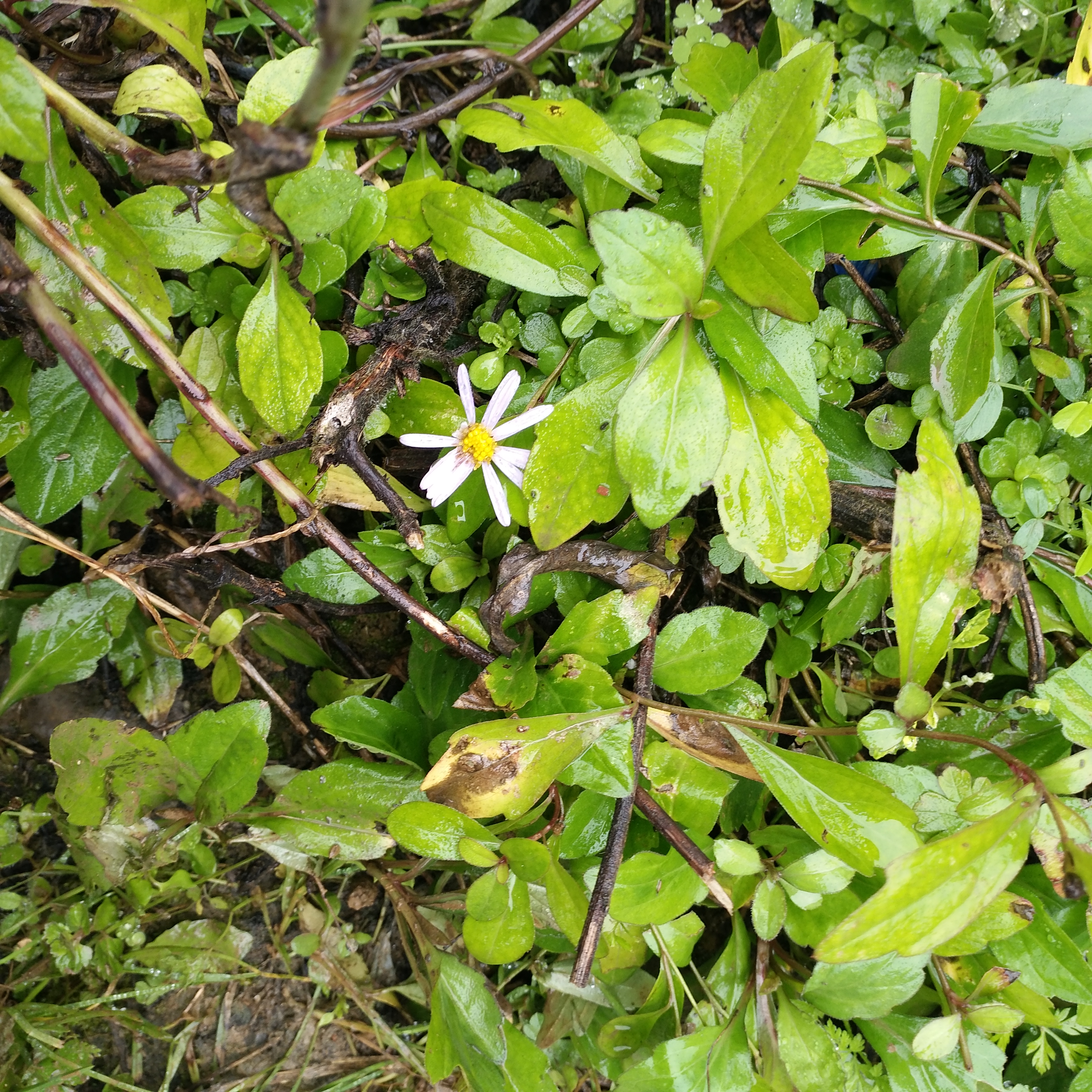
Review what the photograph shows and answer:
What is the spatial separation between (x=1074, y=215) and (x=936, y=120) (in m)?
0.31

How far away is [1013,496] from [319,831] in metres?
1.45

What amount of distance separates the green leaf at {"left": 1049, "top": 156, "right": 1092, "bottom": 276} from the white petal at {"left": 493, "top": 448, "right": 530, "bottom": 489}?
1.00 meters

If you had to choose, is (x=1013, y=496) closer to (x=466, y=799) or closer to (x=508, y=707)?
(x=508, y=707)

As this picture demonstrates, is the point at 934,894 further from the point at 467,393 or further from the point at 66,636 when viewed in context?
the point at 66,636

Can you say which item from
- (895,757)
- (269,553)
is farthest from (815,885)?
(269,553)

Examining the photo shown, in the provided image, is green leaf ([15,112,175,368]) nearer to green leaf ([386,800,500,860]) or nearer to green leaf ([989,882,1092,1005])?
green leaf ([386,800,500,860])

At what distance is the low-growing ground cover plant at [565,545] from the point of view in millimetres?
1232

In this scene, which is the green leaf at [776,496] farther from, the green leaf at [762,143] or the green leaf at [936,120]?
the green leaf at [936,120]

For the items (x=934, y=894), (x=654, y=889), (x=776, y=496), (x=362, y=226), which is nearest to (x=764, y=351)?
(x=776, y=496)

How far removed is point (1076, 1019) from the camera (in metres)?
1.50

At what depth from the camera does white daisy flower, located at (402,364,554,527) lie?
136 cm

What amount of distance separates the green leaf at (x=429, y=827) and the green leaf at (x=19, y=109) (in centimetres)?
107

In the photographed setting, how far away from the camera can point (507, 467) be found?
1.37m

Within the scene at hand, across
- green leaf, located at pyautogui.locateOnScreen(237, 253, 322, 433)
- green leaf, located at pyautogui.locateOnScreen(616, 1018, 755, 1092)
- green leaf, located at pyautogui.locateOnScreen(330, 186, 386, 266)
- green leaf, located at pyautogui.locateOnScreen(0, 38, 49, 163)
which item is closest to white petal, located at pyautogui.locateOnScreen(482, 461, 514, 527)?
green leaf, located at pyautogui.locateOnScreen(237, 253, 322, 433)
